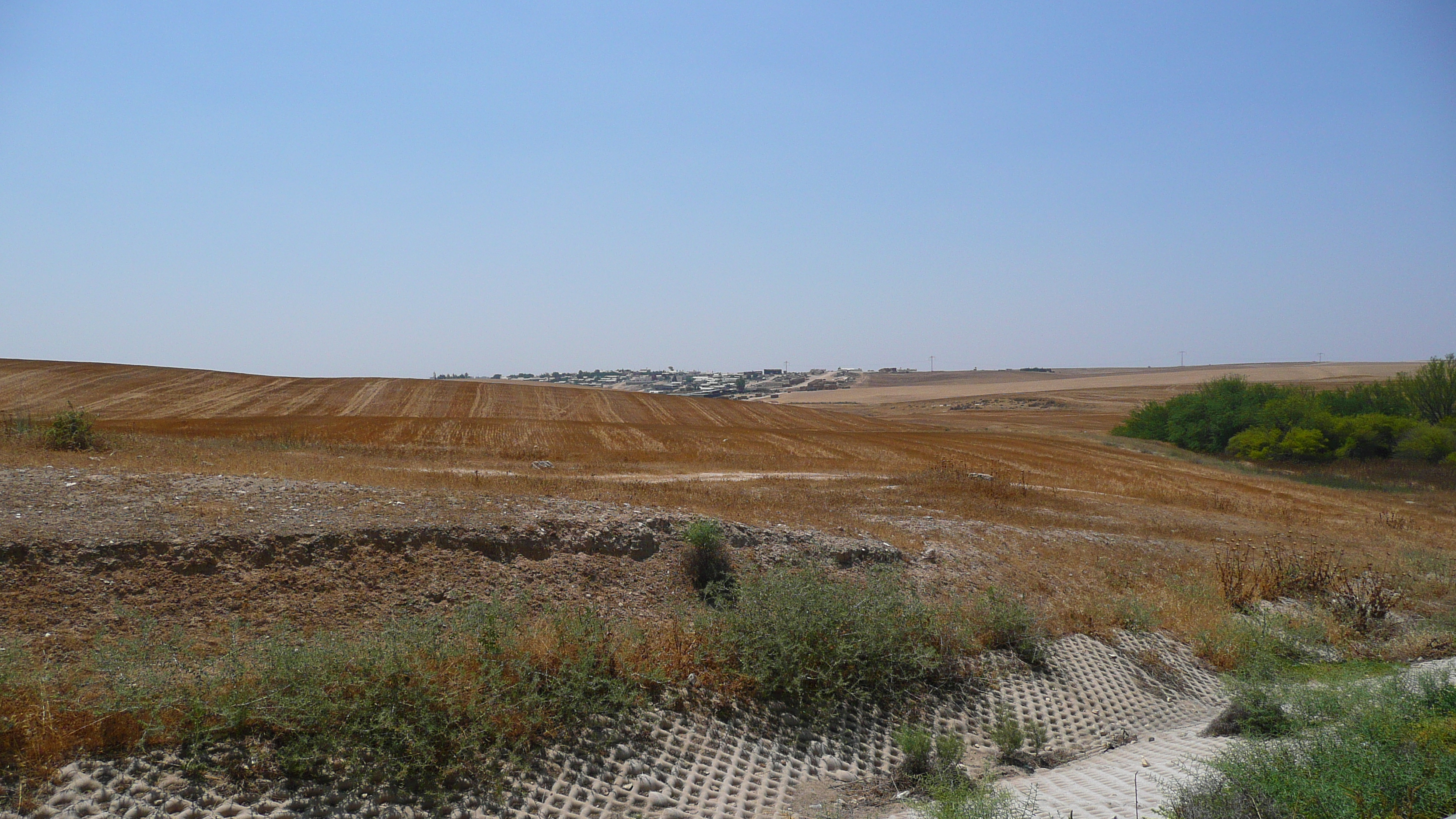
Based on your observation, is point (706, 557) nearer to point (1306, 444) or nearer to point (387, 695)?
point (387, 695)

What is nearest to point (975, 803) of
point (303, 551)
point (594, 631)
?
point (594, 631)

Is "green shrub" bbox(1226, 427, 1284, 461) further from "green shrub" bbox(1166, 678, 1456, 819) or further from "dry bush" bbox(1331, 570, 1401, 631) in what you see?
"green shrub" bbox(1166, 678, 1456, 819)

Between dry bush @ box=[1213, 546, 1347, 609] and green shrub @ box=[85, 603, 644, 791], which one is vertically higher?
green shrub @ box=[85, 603, 644, 791]

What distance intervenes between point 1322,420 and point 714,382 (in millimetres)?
121846

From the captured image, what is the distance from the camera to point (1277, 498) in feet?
87.4

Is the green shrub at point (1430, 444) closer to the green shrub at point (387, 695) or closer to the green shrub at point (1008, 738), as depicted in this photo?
the green shrub at point (1008, 738)

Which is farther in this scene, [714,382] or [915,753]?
[714,382]

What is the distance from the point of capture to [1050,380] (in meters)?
160

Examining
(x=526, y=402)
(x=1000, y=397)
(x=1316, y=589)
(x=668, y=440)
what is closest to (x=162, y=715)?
(x=1316, y=589)

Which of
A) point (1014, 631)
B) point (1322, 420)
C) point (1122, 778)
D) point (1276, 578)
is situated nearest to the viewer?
point (1122, 778)

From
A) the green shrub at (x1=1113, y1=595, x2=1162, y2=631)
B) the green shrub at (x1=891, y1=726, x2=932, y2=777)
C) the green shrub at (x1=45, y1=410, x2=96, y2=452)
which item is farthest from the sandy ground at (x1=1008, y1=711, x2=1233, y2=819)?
the green shrub at (x1=45, y1=410, x2=96, y2=452)

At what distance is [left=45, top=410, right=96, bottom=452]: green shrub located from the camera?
16.2 m

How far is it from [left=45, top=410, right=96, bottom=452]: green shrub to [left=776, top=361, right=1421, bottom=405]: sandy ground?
317ft

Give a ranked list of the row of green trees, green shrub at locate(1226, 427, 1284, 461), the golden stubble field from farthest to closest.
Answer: green shrub at locate(1226, 427, 1284, 461), the row of green trees, the golden stubble field
